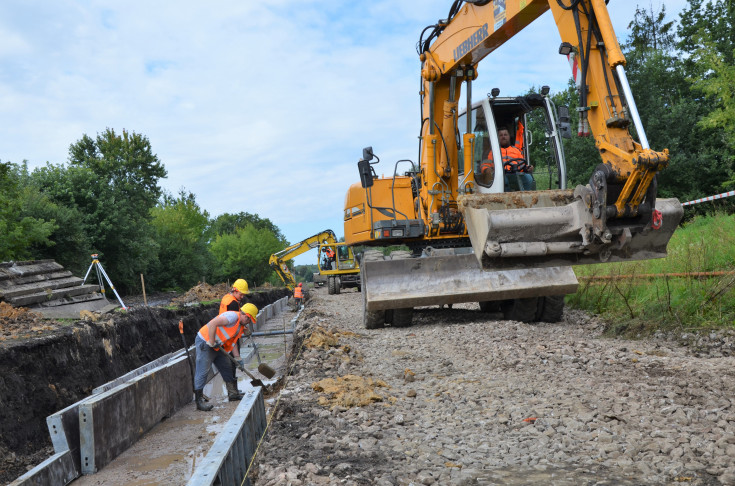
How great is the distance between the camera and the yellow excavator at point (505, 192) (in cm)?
540

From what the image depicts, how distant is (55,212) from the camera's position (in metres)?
23.8

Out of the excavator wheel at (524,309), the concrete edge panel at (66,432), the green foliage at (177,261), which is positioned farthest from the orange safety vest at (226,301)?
the green foliage at (177,261)

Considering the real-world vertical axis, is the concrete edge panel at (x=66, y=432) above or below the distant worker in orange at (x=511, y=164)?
below

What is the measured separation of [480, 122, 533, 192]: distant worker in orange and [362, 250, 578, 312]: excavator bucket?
4.05ft

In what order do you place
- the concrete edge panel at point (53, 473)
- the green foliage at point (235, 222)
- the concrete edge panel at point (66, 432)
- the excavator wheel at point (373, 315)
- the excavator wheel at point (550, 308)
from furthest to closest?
the green foliage at point (235, 222) < the excavator wheel at point (373, 315) < the excavator wheel at point (550, 308) < the concrete edge panel at point (66, 432) < the concrete edge panel at point (53, 473)

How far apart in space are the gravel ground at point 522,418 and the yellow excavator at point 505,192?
3.45 feet

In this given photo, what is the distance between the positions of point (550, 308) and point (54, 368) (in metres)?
6.99

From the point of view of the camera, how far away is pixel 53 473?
5.17m

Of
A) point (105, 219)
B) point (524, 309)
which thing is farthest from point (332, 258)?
point (524, 309)

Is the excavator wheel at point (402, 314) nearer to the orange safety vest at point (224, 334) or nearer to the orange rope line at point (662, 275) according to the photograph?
the orange safety vest at point (224, 334)

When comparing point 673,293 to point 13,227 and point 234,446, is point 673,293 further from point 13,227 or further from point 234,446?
point 13,227

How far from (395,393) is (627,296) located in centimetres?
498

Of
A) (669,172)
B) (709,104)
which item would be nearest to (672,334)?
(669,172)

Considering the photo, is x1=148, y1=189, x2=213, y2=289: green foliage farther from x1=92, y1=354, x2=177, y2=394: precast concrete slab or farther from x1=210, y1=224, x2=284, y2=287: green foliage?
x1=92, y1=354, x2=177, y2=394: precast concrete slab
